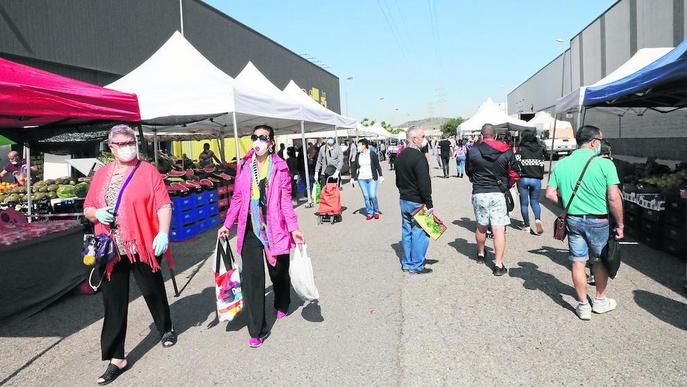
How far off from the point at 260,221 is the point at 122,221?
3.58ft

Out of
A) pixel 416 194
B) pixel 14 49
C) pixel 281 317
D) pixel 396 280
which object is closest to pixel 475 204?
pixel 416 194

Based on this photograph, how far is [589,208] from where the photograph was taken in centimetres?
414

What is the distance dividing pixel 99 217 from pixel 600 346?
13.2ft

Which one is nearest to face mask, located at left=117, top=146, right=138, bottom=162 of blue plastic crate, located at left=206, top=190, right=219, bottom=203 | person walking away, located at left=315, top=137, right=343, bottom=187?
blue plastic crate, located at left=206, top=190, right=219, bottom=203

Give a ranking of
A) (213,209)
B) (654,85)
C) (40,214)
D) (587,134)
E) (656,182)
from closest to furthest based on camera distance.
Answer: (587,134) → (654,85) → (40,214) → (656,182) → (213,209)

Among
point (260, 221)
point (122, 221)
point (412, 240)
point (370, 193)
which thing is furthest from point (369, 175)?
point (122, 221)

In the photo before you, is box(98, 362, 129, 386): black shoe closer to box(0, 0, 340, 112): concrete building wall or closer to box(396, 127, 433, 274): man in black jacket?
box(396, 127, 433, 274): man in black jacket

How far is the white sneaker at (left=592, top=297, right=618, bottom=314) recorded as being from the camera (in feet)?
14.1

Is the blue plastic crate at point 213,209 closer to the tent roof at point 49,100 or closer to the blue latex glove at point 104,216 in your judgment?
the tent roof at point 49,100

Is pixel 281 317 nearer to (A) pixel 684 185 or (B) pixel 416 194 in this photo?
(B) pixel 416 194

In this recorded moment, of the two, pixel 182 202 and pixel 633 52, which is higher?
pixel 633 52

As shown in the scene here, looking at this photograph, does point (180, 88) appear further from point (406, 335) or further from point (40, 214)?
point (406, 335)

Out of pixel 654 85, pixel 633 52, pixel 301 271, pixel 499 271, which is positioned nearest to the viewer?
pixel 301 271

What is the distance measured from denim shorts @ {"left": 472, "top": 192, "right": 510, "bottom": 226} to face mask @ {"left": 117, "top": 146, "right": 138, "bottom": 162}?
409cm
